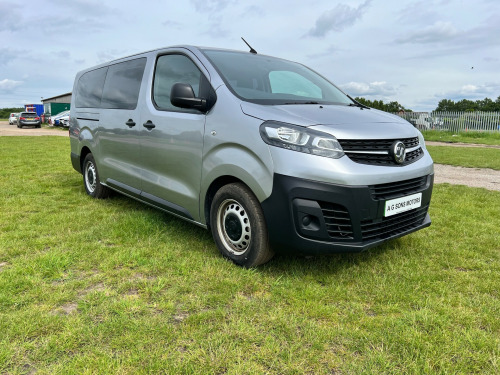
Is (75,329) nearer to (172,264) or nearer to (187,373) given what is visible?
(187,373)

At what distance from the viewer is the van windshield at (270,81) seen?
3.15m

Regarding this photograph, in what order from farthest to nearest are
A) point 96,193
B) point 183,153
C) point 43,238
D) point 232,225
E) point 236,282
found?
point 96,193
point 43,238
point 183,153
point 232,225
point 236,282

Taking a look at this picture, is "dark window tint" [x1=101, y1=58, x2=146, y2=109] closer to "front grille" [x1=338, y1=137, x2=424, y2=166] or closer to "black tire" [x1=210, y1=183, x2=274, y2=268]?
"black tire" [x1=210, y1=183, x2=274, y2=268]

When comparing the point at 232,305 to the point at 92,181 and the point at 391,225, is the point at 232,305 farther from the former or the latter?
the point at 92,181

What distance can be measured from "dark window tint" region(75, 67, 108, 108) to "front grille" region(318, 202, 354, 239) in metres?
3.60

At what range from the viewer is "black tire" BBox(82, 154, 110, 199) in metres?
5.25

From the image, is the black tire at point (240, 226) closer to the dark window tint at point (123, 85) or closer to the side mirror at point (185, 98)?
the side mirror at point (185, 98)

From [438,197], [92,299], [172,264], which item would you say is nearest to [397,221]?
[172,264]

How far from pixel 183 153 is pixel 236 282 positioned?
4.09 ft

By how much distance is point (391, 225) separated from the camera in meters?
2.85

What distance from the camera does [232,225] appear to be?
3039 mm

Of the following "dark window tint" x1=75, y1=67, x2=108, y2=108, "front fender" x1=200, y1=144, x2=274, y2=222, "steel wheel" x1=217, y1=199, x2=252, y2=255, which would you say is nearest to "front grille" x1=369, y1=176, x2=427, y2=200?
"front fender" x1=200, y1=144, x2=274, y2=222

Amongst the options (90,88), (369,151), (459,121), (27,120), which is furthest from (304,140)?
(27,120)

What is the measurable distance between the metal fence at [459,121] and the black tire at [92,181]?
19113 millimetres
